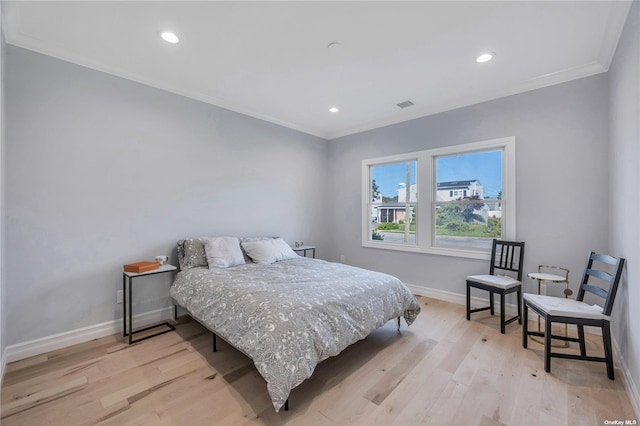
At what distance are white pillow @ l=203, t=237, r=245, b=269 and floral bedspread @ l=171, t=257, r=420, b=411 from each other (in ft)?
0.36

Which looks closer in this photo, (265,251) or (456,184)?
(265,251)

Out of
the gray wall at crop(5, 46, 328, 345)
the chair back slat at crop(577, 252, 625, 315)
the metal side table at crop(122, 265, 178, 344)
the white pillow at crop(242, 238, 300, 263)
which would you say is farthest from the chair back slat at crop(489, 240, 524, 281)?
the metal side table at crop(122, 265, 178, 344)

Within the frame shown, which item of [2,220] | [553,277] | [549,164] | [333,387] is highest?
[549,164]

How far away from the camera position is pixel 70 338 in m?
2.55

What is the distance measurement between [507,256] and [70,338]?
183 inches

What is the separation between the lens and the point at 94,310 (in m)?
2.70

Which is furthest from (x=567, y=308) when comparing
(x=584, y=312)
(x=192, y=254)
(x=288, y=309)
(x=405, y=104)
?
(x=192, y=254)

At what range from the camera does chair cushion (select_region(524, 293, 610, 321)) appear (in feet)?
6.74

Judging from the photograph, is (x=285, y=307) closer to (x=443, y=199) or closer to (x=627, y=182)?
(x=627, y=182)

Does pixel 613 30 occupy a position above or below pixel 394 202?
above

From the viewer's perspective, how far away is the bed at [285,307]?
170 centimetres

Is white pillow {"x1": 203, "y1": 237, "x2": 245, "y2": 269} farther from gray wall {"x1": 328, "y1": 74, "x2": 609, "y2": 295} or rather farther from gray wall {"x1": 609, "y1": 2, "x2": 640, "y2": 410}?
gray wall {"x1": 609, "y1": 2, "x2": 640, "y2": 410}

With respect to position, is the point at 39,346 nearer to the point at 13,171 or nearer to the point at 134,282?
the point at 134,282

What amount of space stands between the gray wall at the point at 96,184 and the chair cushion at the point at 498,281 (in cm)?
306
